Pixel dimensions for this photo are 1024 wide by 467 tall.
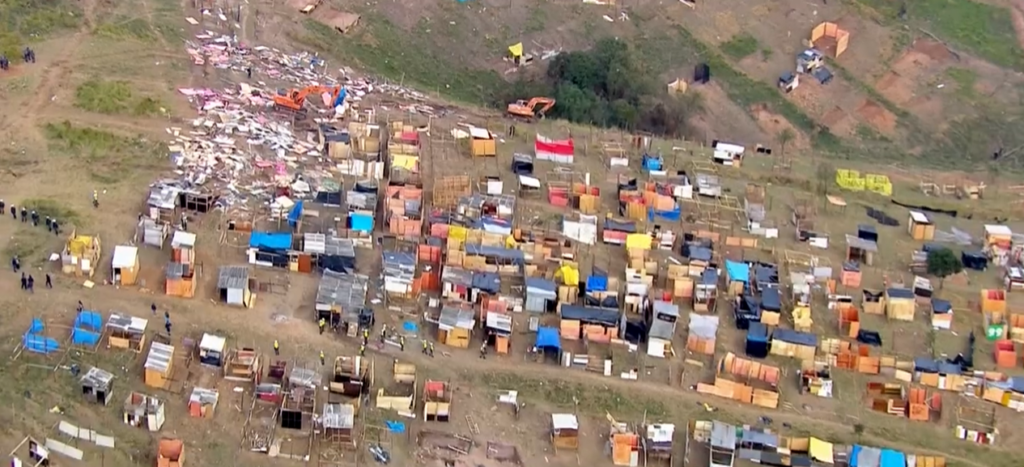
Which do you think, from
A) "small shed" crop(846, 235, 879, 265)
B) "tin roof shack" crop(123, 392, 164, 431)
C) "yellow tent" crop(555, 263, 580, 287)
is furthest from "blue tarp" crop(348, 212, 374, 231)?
"small shed" crop(846, 235, 879, 265)

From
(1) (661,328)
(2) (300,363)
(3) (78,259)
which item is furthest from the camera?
(1) (661,328)

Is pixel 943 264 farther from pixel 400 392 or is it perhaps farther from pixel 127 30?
pixel 127 30

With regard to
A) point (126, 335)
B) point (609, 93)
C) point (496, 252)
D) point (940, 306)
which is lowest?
point (126, 335)

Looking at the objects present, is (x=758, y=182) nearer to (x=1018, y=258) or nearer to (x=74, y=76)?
(x=1018, y=258)

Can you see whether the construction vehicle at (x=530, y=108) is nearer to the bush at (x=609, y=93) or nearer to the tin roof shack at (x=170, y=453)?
the bush at (x=609, y=93)

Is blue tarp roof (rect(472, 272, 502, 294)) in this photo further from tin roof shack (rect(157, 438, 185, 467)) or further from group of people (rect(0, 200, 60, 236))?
group of people (rect(0, 200, 60, 236))

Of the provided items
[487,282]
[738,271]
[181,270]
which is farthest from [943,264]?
[181,270]

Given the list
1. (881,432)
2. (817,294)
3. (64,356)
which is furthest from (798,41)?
(64,356)
